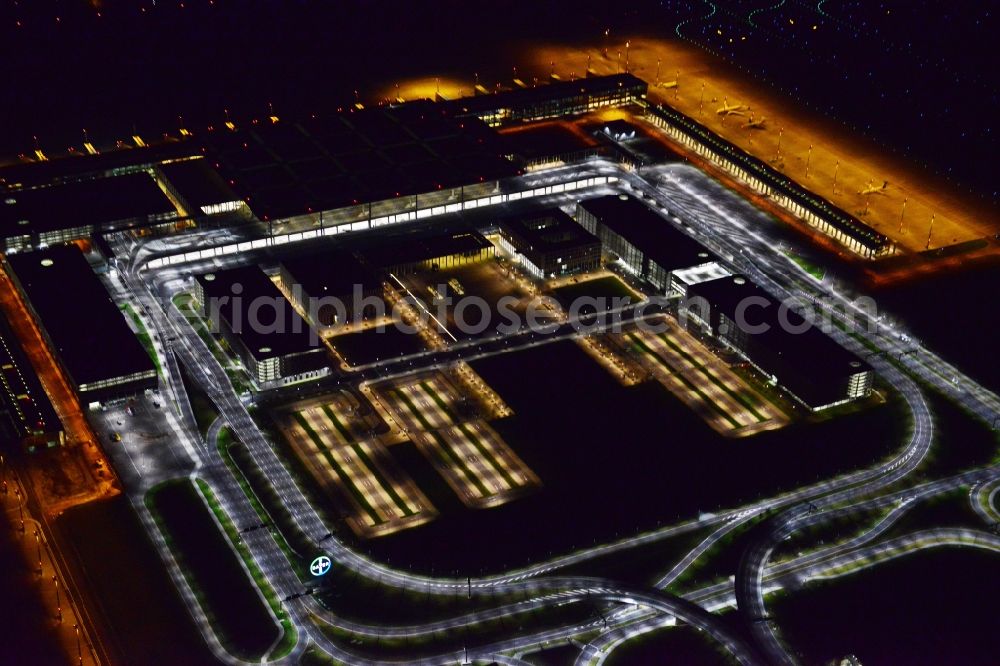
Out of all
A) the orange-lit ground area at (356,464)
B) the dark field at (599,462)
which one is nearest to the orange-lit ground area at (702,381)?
the dark field at (599,462)

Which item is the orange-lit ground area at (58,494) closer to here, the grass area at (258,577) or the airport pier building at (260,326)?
the grass area at (258,577)

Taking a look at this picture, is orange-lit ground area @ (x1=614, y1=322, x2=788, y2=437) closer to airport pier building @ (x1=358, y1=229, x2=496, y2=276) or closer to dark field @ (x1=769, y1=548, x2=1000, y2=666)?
dark field @ (x1=769, y1=548, x2=1000, y2=666)

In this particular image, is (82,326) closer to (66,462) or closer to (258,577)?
(66,462)

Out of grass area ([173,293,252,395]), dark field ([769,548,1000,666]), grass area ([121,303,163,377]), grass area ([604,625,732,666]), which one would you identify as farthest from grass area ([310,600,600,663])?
grass area ([121,303,163,377])

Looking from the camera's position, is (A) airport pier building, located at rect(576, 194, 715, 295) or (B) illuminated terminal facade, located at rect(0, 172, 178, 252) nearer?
(A) airport pier building, located at rect(576, 194, 715, 295)

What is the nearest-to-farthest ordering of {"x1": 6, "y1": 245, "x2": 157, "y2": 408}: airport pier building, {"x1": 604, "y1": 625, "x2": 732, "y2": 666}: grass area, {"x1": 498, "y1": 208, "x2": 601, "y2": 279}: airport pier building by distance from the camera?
{"x1": 604, "y1": 625, "x2": 732, "y2": 666}: grass area, {"x1": 6, "y1": 245, "x2": 157, "y2": 408}: airport pier building, {"x1": 498, "y1": 208, "x2": 601, "y2": 279}: airport pier building

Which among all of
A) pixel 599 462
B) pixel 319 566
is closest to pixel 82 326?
pixel 319 566
